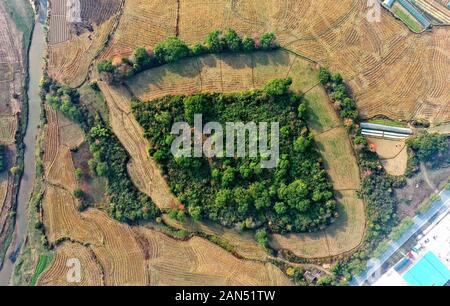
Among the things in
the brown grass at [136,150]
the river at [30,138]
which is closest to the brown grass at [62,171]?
the river at [30,138]

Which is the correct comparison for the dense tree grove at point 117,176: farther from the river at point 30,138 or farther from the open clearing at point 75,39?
the river at point 30,138

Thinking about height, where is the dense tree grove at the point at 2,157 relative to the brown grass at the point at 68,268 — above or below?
above

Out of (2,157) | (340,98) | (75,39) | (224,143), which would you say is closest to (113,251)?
(2,157)

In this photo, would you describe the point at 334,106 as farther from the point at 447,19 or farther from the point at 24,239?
the point at 24,239

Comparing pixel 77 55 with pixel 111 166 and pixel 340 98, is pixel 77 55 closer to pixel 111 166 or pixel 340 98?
pixel 111 166

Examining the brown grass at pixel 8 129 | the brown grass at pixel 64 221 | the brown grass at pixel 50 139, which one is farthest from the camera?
the brown grass at pixel 8 129

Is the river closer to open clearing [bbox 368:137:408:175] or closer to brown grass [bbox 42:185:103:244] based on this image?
brown grass [bbox 42:185:103:244]
